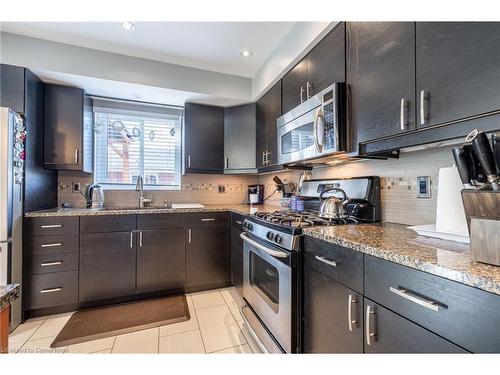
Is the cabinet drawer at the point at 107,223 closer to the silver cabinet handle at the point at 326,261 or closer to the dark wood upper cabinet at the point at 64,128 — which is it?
the dark wood upper cabinet at the point at 64,128

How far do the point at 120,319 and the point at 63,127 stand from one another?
6.44 feet

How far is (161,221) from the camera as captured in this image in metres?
2.33

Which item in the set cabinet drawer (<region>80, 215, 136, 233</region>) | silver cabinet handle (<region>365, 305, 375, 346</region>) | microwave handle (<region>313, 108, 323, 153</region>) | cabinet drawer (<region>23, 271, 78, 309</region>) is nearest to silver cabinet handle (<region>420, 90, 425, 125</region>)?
microwave handle (<region>313, 108, 323, 153</region>)

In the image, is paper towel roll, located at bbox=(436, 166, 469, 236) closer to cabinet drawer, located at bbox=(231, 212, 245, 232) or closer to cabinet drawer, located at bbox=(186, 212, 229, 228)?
cabinet drawer, located at bbox=(231, 212, 245, 232)

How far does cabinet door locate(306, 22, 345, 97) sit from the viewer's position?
1421mm

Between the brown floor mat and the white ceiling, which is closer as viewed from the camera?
the brown floor mat

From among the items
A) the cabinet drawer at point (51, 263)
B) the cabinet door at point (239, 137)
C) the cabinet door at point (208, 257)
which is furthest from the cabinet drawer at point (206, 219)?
the cabinet drawer at point (51, 263)

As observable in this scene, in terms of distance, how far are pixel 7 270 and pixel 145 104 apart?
6.99ft

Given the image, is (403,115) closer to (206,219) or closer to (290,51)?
(290,51)

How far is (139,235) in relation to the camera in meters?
2.26

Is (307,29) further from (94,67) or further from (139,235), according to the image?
(139,235)

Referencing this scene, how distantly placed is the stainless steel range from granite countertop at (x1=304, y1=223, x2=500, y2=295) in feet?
0.70

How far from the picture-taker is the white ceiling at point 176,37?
1884 mm

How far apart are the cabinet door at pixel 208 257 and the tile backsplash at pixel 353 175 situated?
2.34 ft
